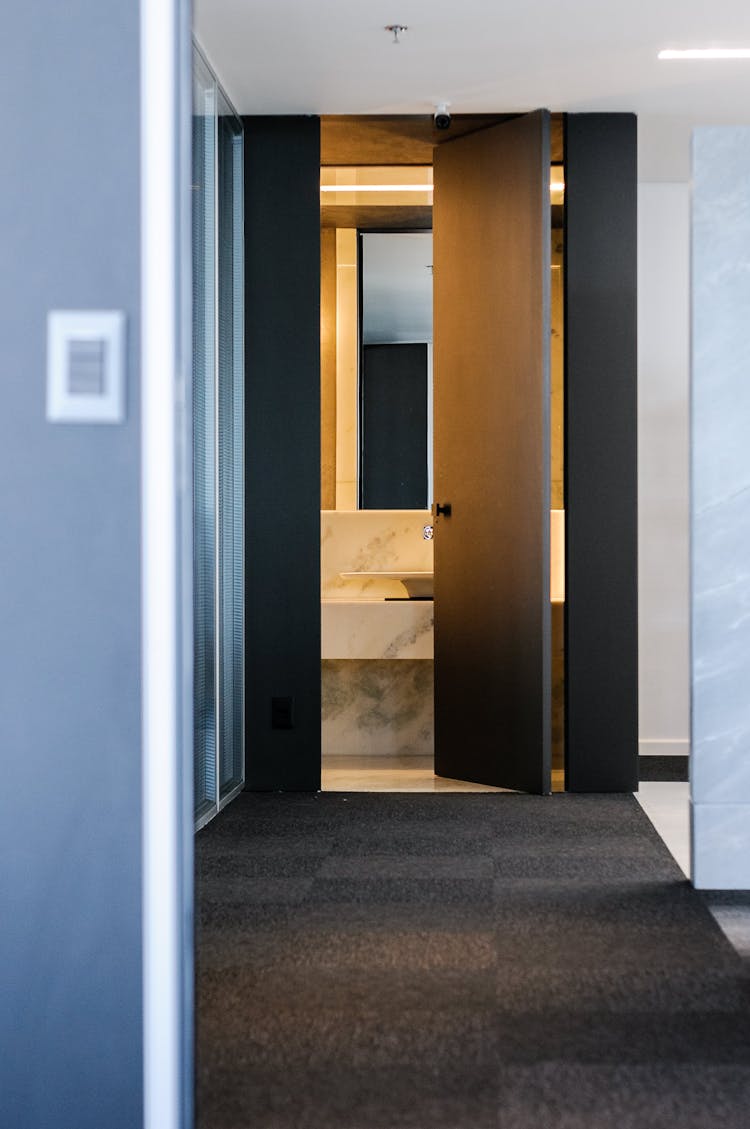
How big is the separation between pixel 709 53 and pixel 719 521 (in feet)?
6.08

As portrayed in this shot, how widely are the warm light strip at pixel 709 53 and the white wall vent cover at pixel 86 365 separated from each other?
3.28 metres

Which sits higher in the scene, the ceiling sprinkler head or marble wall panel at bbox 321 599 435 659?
the ceiling sprinkler head

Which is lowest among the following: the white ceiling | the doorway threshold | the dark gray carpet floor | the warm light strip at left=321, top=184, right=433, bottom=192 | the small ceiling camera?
the doorway threshold

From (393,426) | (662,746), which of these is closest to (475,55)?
(393,426)

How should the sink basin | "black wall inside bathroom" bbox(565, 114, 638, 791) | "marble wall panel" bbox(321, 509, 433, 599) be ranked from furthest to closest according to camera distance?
"marble wall panel" bbox(321, 509, 433, 599), the sink basin, "black wall inside bathroom" bbox(565, 114, 638, 791)

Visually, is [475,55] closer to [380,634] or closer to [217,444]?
[217,444]

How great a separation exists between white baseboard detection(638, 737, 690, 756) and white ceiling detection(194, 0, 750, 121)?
8.66ft

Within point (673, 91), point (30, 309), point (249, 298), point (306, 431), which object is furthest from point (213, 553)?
point (30, 309)

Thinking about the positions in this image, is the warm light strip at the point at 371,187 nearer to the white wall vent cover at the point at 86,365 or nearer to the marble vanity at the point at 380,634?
the marble vanity at the point at 380,634

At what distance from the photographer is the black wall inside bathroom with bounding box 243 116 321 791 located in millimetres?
4898

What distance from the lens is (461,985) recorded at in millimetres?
2592

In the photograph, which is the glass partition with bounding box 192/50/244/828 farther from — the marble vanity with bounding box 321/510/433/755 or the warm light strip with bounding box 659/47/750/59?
the warm light strip with bounding box 659/47/750/59

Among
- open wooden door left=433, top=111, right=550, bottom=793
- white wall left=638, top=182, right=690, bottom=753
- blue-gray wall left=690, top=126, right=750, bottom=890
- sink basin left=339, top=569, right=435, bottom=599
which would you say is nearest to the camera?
blue-gray wall left=690, top=126, right=750, bottom=890

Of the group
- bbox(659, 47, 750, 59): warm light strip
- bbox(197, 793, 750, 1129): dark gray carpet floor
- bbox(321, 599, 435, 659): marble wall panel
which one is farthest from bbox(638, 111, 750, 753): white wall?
bbox(197, 793, 750, 1129): dark gray carpet floor
